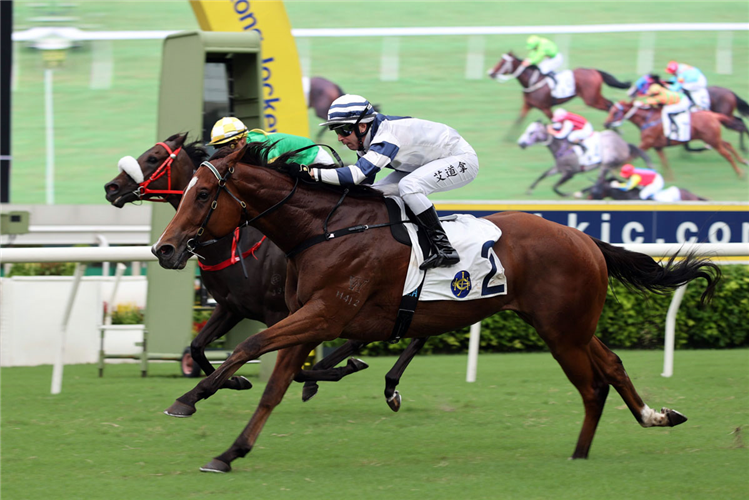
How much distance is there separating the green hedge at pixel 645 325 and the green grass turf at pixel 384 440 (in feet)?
4.20

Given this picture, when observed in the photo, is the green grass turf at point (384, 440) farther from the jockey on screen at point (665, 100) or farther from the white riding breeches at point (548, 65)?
the white riding breeches at point (548, 65)

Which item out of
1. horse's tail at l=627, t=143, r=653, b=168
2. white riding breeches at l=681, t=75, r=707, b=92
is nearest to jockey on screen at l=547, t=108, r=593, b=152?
horse's tail at l=627, t=143, r=653, b=168

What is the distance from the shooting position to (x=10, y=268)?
8.44 m

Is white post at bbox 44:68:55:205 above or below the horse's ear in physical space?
below

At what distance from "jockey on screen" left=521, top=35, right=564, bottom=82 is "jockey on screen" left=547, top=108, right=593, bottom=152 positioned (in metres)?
0.89

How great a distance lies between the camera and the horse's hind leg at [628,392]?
4.43 metres

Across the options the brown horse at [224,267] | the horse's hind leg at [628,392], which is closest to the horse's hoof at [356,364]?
the brown horse at [224,267]

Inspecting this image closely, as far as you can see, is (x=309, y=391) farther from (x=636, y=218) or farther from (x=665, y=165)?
(x=665, y=165)

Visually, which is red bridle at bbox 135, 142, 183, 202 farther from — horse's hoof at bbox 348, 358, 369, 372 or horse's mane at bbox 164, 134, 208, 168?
horse's hoof at bbox 348, 358, 369, 372

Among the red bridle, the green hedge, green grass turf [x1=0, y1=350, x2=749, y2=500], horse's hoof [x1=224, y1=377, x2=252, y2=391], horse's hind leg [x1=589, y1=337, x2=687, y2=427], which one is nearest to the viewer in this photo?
green grass turf [x1=0, y1=350, x2=749, y2=500]

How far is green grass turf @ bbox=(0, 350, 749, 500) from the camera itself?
3.68 metres

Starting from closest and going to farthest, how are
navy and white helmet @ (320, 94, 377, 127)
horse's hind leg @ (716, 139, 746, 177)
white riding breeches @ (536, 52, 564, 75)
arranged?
navy and white helmet @ (320, 94, 377, 127) < horse's hind leg @ (716, 139, 746, 177) < white riding breeches @ (536, 52, 564, 75)

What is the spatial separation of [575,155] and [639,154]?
108 centimetres

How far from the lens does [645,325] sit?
8445mm
